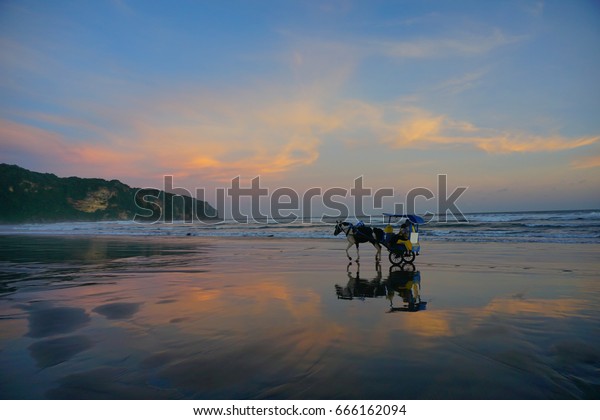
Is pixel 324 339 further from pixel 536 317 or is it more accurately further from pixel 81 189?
pixel 81 189

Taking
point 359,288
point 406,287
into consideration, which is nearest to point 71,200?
point 359,288

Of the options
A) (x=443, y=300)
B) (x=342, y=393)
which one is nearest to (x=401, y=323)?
(x=443, y=300)

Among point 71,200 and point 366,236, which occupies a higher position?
point 71,200

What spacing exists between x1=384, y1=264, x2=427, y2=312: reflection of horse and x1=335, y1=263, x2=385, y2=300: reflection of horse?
Result: 0.23 metres

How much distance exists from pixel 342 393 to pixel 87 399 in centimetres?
241

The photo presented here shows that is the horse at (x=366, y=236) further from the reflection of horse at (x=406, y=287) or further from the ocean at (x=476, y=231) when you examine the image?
the ocean at (x=476, y=231)

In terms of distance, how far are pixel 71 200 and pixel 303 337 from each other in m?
135

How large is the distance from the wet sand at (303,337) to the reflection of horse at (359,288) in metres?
0.07

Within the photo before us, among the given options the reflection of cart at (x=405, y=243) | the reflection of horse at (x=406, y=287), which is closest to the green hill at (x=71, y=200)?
the reflection of cart at (x=405, y=243)

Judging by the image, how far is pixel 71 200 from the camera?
375ft

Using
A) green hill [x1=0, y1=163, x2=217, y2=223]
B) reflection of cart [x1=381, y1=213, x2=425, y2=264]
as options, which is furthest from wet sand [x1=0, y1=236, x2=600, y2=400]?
green hill [x1=0, y1=163, x2=217, y2=223]

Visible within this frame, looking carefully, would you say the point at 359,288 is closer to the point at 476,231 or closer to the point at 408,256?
the point at 408,256

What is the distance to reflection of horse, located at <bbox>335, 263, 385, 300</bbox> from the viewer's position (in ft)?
25.2

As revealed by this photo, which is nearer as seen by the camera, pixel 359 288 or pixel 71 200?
pixel 359 288
